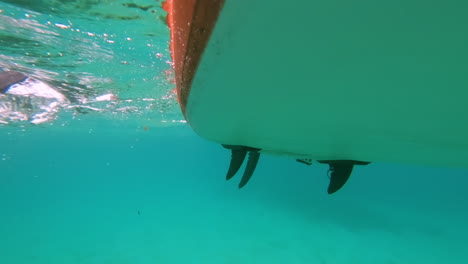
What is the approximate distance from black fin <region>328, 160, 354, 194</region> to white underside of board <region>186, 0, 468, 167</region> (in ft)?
3.22

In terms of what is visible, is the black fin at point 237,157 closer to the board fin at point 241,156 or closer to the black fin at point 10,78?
the board fin at point 241,156

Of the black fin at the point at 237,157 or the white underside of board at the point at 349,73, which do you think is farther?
the black fin at the point at 237,157

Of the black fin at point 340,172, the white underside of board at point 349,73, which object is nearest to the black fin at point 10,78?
the white underside of board at point 349,73

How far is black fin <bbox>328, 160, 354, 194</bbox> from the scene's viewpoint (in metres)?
3.74

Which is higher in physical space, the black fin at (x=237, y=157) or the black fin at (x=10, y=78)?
the black fin at (x=10, y=78)

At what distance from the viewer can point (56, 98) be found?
16047mm

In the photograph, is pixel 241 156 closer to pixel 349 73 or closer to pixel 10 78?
pixel 349 73

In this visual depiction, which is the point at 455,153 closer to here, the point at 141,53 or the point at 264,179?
the point at 141,53

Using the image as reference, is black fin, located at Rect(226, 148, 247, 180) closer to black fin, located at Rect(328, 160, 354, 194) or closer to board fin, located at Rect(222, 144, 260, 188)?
board fin, located at Rect(222, 144, 260, 188)

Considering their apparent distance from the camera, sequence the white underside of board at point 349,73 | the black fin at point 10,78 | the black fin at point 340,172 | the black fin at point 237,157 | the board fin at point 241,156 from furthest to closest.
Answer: the black fin at point 10,78, the black fin at point 237,157, the board fin at point 241,156, the black fin at point 340,172, the white underside of board at point 349,73

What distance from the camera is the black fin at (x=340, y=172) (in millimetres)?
3738

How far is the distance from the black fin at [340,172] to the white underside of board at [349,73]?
98 centimetres

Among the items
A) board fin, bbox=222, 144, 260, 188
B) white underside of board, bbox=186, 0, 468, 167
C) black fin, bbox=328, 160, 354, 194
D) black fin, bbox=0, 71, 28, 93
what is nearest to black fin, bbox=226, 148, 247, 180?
board fin, bbox=222, 144, 260, 188

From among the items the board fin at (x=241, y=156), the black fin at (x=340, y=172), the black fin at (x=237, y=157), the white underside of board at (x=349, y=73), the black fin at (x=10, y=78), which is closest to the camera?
the white underside of board at (x=349, y=73)
